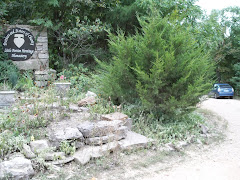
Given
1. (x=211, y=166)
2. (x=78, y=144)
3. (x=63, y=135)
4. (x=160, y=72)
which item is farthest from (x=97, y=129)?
(x=211, y=166)

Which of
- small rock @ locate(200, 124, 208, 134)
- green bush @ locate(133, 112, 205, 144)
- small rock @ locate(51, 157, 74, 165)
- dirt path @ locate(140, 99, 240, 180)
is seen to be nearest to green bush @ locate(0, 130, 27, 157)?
small rock @ locate(51, 157, 74, 165)

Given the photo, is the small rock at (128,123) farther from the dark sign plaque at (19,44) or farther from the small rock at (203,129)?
the dark sign plaque at (19,44)

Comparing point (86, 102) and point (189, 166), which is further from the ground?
point (86, 102)

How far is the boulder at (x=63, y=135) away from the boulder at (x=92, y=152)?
238 millimetres

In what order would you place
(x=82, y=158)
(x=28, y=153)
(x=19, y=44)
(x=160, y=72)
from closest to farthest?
(x=28, y=153) → (x=82, y=158) → (x=160, y=72) → (x=19, y=44)

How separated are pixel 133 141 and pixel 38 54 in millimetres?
6126

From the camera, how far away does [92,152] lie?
3.69m

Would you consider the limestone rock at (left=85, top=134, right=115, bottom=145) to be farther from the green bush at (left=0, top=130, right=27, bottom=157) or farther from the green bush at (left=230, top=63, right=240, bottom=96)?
the green bush at (left=230, top=63, right=240, bottom=96)

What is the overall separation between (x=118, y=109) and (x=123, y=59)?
1.11m

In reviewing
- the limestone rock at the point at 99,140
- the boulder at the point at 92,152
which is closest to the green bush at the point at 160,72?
the limestone rock at the point at 99,140

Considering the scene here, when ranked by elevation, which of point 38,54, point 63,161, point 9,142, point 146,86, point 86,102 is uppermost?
point 38,54

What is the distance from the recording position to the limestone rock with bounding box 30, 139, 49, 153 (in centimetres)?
348

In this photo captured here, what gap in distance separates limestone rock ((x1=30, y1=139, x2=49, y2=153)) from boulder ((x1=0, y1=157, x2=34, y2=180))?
334mm

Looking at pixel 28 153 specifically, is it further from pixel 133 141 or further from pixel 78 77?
pixel 78 77
